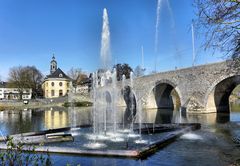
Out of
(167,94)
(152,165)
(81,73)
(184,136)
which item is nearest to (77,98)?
(167,94)

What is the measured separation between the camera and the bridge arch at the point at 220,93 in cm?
2731

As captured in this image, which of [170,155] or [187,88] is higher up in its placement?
[187,88]

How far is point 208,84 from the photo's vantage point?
27.9 metres

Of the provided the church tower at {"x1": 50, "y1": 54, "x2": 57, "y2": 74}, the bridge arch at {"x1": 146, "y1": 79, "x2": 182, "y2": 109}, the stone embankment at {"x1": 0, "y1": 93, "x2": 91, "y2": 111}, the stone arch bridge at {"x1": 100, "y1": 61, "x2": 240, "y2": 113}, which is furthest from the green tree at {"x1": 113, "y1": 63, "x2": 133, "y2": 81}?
the stone arch bridge at {"x1": 100, "y1": 61, "x2": 240, "y2": 113}

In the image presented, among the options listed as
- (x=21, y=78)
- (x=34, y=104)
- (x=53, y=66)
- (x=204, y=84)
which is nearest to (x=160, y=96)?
(x=204, y=84)

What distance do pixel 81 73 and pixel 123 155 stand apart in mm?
97899

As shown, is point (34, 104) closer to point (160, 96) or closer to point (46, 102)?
point (46, 102)

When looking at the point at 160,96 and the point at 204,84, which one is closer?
the point at 204,84

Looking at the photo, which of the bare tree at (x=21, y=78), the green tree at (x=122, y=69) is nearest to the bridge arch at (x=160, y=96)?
the green tree at (x=122, y=69)

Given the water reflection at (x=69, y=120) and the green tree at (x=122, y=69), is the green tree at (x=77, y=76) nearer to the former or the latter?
the green tree at (x=122, y=69)

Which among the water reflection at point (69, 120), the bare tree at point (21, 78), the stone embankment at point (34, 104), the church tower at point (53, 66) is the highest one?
the church tower at point (53, 66)

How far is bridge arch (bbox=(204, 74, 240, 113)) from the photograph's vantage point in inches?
1075

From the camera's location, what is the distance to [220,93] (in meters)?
29.1

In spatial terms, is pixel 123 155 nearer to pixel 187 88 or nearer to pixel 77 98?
pixel 187 88
